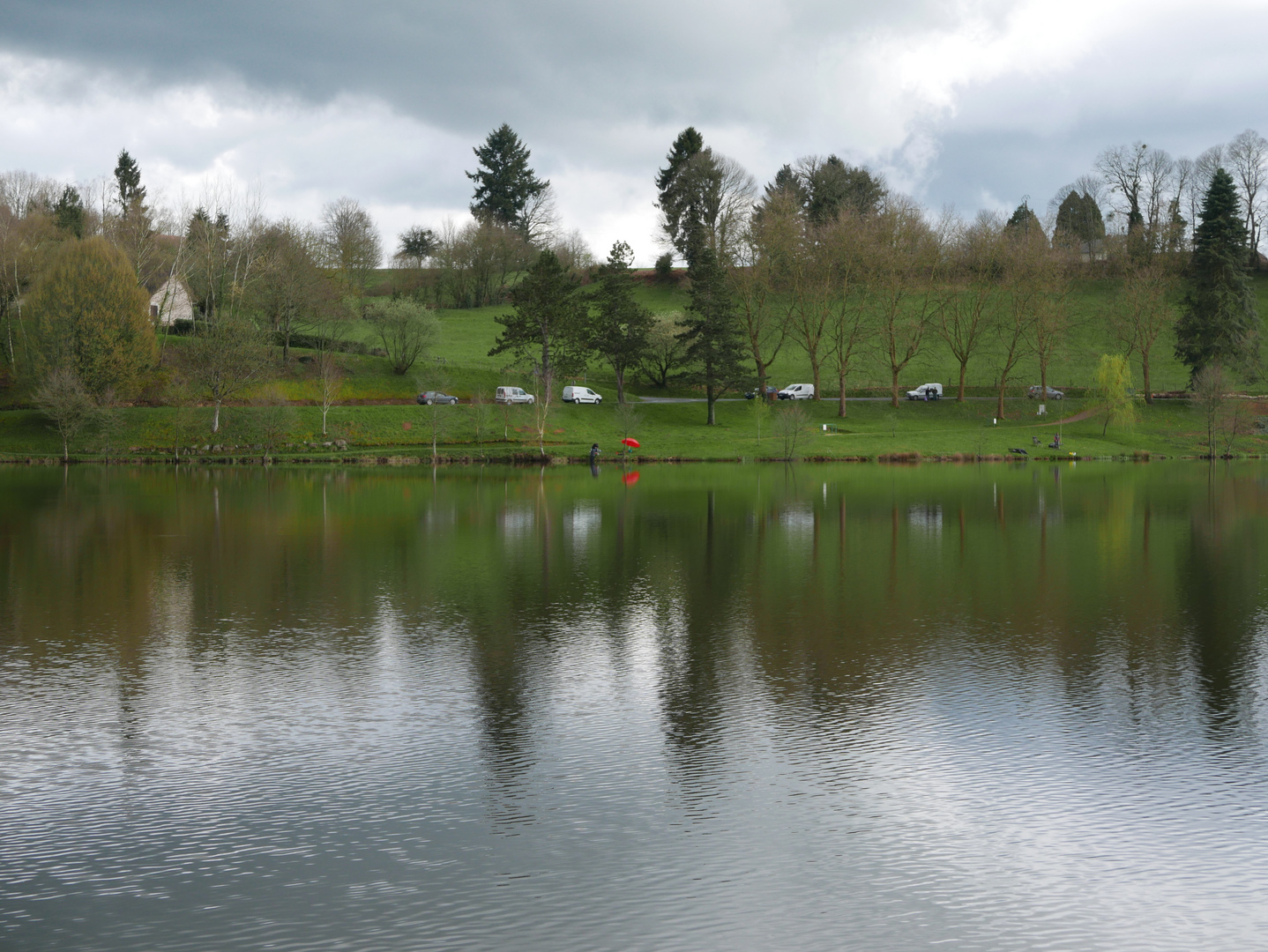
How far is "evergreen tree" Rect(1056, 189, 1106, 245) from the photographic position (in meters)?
134

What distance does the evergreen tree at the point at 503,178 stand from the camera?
456 feet

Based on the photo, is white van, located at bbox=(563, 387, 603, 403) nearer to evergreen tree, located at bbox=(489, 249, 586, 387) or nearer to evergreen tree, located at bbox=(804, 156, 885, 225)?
evergreen tree, located at bbox=(489, 249, 586, 387)

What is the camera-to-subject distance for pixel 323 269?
92.7m

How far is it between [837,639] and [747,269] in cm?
7148

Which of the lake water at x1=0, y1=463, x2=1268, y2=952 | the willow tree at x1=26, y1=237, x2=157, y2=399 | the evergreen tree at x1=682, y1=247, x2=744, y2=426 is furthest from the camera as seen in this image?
the evergreen tree at x1=682, y1=247, x2=744, y2=426

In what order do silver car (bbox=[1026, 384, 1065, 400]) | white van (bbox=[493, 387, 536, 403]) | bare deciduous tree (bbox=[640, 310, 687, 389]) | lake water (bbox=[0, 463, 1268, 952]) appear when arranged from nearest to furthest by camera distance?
lake water (bbox=[0, 463, 1268, 952]) → white van (bbox=[493, 387, 536, 403]) → bare deciduous tree (bbox=[640, 310, 687, 389]) → silver car (bbox=[1026, 384, 1065, 400])

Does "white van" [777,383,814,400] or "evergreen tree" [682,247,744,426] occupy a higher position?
"evergreen tree" [682,247,744,426]

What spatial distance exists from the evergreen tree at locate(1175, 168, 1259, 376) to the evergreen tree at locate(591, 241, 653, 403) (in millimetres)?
45862

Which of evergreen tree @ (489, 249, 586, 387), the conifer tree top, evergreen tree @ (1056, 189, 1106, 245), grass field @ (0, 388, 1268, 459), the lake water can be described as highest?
evergreen tree @ (1056, 189, 1106, 245)

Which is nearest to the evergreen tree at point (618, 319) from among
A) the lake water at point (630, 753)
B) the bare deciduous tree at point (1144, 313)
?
the bare deciduous tree at point (1144, 313)

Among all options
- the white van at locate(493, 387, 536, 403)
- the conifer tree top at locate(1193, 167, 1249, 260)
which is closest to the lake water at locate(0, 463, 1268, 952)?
the white van at locate(493, 387, 536, 403)

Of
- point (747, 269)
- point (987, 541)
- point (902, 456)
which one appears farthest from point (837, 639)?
point (747, 269)

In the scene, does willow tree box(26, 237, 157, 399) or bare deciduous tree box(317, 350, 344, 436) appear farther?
bare deciduous tree box(317, 350, 344, 436)

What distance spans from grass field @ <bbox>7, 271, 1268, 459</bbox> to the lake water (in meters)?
46.2
